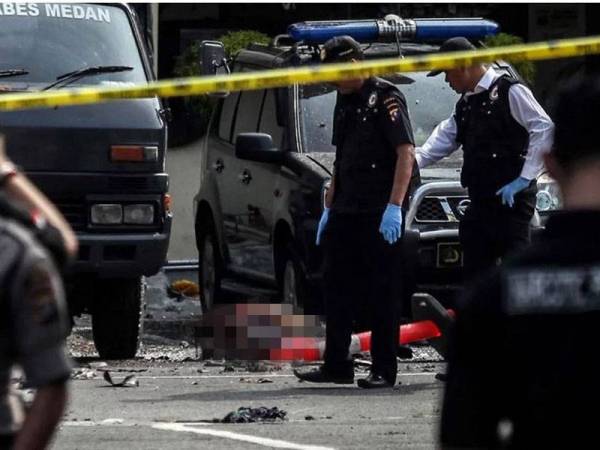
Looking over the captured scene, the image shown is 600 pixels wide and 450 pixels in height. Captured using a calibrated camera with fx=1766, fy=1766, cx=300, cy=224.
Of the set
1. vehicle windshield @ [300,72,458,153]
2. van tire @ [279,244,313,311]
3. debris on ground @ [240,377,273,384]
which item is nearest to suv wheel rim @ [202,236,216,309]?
van tire @ [279,244,313,311]

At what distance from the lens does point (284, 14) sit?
17.4 metres

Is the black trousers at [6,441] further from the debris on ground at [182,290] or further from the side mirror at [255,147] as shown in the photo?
the debris on ground at [182,290]

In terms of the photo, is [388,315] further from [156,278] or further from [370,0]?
[370,0]

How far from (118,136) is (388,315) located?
212 cm

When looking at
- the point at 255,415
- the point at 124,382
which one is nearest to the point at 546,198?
the point at 124,382

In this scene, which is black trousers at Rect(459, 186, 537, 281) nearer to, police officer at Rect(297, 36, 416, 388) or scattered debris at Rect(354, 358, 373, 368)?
police officer at Rect(297, 36, 416, 388)

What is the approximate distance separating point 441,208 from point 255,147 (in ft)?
3.95

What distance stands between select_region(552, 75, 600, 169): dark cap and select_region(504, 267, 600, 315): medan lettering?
0.20m

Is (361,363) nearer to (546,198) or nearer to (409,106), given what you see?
(546,198)

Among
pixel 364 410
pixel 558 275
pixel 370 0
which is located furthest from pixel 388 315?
pixel 370 0

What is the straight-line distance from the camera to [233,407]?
846 centimetres

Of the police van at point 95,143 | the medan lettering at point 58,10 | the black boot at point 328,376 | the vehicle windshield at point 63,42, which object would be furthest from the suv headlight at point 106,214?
the black boot at point 328,376

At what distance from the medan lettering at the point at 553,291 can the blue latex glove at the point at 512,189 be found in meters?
5.79

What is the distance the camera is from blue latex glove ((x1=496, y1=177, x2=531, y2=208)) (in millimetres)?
8781
